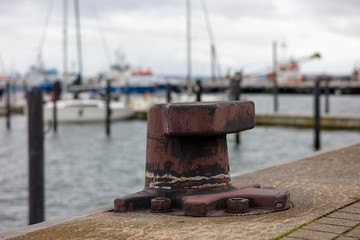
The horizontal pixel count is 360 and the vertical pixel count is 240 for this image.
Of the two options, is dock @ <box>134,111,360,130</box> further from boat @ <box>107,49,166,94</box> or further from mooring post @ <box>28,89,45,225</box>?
boat @ <box>107,49,166,94</box>

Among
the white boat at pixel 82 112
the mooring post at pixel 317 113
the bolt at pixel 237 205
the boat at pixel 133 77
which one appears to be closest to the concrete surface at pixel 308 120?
the mooring post at pixel 317 113

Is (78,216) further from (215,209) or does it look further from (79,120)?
(79,120)

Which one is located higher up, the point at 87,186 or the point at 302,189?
the point at 302,189

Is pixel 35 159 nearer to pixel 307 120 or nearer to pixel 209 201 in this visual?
pixel 209 201

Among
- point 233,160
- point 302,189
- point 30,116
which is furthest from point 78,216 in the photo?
point 233,160

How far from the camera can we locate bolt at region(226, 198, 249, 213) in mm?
4152

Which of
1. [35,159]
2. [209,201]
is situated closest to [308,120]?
[35,159]

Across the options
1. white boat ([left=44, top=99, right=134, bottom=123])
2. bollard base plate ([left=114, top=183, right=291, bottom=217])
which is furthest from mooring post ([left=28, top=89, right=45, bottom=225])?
white boat ([left=44, top=99, right=134, bottom=123])

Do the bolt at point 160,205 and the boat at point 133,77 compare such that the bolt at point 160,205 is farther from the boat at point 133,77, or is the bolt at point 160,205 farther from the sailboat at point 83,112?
the boat at point 133,77

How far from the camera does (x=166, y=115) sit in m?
4.21

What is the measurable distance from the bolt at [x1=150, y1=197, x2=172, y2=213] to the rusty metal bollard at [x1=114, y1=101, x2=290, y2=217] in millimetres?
70

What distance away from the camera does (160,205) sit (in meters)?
4.25

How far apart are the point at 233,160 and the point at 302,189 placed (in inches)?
547

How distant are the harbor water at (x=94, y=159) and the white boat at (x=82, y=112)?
0.63 m
